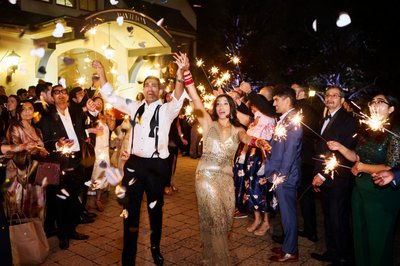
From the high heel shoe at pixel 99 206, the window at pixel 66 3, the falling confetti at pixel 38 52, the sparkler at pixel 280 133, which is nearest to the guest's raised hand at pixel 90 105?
the high heel shoe at pixel 99 206

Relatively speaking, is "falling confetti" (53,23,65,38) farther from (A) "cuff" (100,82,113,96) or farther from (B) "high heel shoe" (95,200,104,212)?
→ (A) "cuff" (100,82,113,96)

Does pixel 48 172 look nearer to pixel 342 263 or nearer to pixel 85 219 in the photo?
pixel 85 219

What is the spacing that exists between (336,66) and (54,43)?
15459 mm

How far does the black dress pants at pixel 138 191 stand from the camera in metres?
3.94

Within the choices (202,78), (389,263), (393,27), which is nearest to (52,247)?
(389,263)

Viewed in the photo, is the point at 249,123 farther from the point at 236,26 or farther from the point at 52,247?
the point at 236,26

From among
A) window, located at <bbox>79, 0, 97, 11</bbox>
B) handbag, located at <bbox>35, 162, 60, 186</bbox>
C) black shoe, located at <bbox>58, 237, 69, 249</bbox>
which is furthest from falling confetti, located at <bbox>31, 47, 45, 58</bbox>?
black shoe, located at <bbox>58, 237, 69, 249</bbox>

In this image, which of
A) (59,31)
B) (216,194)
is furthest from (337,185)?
(59,31)

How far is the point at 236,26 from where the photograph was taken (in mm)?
26781

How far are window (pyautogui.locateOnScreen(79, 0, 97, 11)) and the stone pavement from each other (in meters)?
10.6

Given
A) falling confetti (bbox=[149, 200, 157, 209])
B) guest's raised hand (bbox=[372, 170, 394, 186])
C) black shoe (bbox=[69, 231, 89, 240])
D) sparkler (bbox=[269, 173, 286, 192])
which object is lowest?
black shoe (bbox=[69, 231, 89, 240])

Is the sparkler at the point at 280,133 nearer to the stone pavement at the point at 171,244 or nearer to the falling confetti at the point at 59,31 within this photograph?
the stone pavement at the point at 171,244

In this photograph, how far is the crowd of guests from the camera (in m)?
3.70

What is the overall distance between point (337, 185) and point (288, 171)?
0.59 metres
